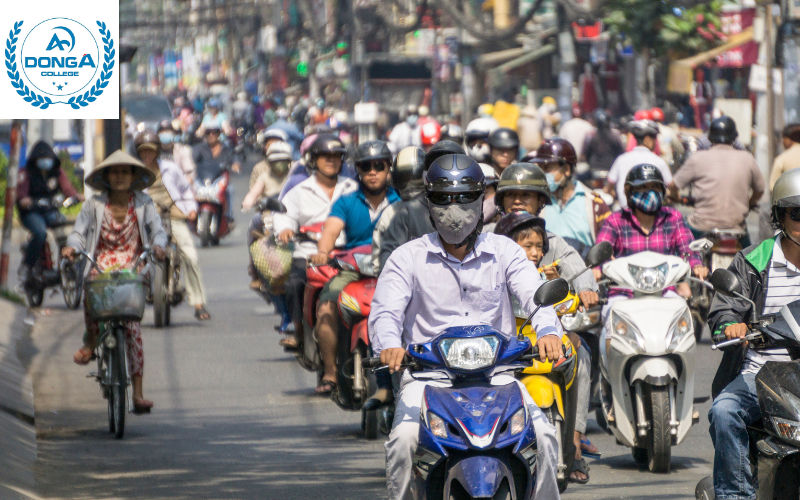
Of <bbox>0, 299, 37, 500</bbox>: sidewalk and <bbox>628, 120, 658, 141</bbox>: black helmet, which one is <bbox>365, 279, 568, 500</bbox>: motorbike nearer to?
<bbox>0, 299, 37, 500</bbox>: sidewalk

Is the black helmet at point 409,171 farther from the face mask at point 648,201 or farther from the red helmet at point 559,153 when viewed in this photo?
the red helmet at point 559,153

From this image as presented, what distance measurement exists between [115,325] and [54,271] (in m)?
6.72

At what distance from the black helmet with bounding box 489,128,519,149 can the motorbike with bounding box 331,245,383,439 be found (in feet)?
6.94

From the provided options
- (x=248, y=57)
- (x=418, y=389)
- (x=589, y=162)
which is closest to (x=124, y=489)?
(x=418, y=389)

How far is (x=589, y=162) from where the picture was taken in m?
19.1

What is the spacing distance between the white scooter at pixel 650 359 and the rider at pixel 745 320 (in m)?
1.56

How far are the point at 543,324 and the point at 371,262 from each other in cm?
283

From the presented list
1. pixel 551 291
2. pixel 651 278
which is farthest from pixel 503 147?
pixel 551 291

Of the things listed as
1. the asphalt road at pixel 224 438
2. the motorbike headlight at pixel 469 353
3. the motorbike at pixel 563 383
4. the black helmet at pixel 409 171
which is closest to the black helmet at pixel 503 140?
the black helmet at pixel 409 171

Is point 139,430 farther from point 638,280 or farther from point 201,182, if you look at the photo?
point 201,182

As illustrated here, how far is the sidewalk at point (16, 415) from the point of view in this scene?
669cm

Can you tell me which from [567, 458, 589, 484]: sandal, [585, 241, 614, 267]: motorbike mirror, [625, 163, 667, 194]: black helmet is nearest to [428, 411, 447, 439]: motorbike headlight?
[585, 241, 614, 267]: motorbike mirror

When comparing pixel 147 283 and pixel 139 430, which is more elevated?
pixel 147 283

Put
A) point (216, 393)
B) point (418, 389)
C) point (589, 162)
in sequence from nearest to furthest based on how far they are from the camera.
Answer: point (418, 389)
point (216, 393)
point (589, 162)
